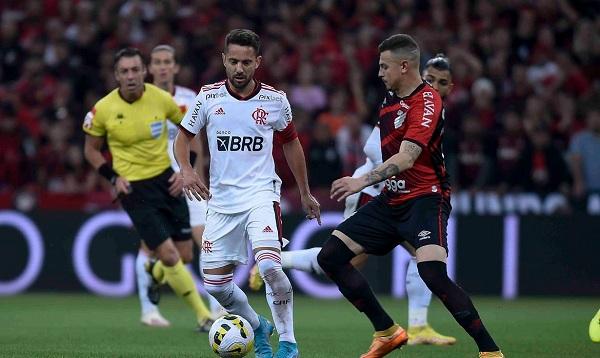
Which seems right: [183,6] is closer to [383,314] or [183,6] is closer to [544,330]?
[544,330]

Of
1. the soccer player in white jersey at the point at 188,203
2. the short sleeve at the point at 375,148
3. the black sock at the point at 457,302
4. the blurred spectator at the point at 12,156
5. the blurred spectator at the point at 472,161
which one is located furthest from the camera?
the blurred spectator at the point at 12,156

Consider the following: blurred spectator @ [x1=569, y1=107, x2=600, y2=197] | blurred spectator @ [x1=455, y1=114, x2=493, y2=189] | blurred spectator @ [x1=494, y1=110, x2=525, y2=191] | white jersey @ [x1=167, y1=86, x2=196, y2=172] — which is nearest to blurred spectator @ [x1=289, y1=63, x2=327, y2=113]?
blurred spectator @ [x1=455, y1=114, x2=493, y2=189]

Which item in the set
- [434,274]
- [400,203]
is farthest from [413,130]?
[434,274]

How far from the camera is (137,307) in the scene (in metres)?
14.0

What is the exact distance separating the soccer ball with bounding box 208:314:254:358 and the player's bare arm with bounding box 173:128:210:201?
2.93ft

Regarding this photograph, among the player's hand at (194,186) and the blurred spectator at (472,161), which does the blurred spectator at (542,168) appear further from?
the player's hand at (194,186)

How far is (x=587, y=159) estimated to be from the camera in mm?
16219

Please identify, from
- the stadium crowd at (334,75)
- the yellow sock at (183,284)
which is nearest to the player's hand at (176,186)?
the yellow sock at (183,284)

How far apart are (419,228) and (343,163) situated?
26.6 feet

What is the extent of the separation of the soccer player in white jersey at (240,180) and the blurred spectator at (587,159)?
850cm

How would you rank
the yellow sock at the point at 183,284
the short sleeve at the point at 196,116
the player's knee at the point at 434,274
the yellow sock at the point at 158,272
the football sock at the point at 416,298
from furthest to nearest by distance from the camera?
the yellow sock at the point at 158,272
the yellow sock at the point at 183,284
the football sock at the point at 416,298
the short sleeve at the point at 196,116
the player's knee at the point at 434,274

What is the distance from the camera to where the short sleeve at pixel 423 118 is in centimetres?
798

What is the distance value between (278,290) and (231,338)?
463 mm

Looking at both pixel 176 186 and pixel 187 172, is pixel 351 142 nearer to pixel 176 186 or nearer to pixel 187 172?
pixel 176 186
